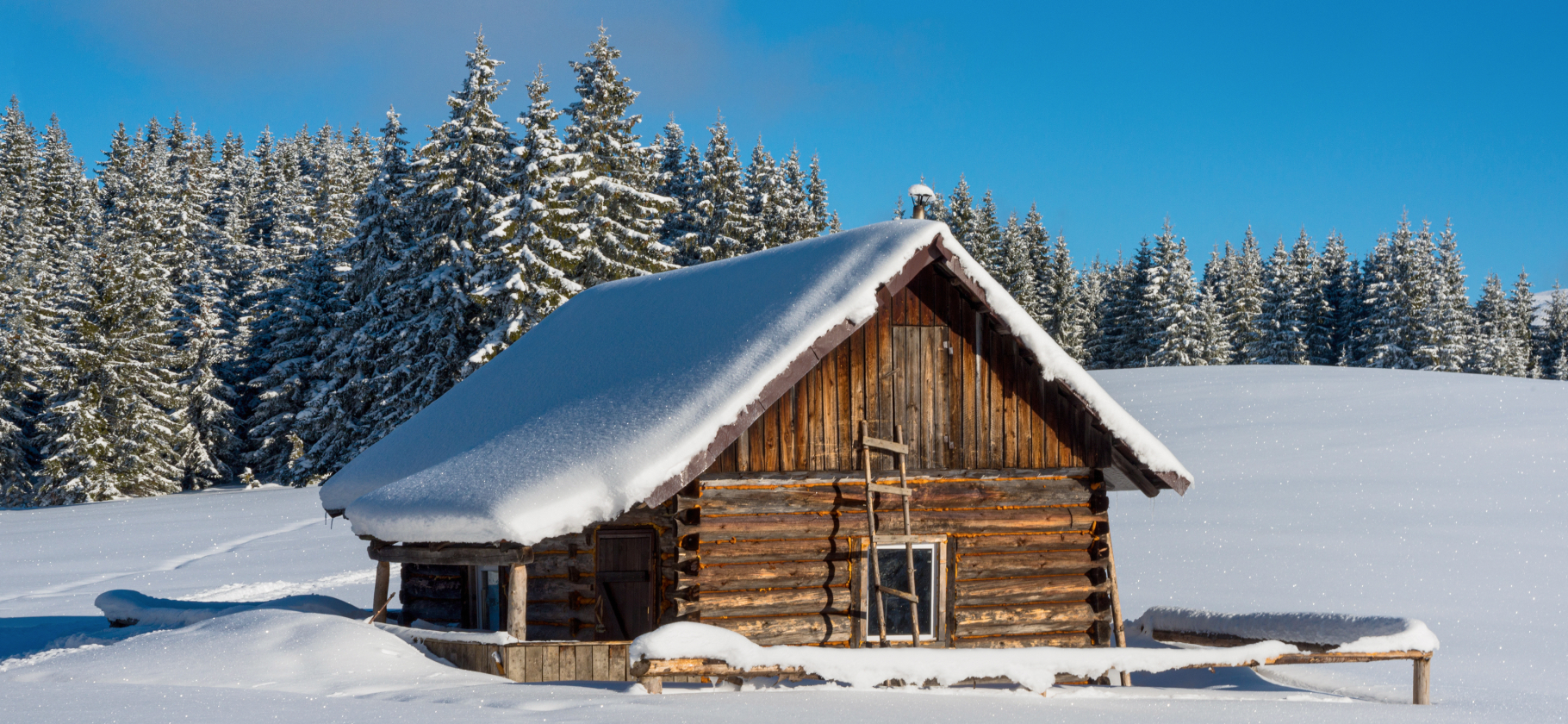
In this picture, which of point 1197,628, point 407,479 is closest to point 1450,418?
point 1197,628

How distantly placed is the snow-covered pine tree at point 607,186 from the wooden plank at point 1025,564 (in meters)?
23.6

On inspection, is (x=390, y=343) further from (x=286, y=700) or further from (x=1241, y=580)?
(x=286, y=700)

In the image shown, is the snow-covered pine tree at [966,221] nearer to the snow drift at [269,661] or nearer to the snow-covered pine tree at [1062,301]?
the snow-covered pine tree at [1062,301]

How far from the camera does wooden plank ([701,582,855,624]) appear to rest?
527 inches

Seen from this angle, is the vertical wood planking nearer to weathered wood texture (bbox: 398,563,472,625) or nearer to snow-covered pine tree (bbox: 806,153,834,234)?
weathered wood texture (bbox: 398,563,472,625)

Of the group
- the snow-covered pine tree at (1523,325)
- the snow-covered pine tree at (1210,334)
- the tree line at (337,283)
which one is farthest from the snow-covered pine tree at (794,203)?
the snow-covered pine tree at (1523,325)

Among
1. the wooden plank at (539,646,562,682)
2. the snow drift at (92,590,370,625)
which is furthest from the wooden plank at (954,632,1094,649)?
the snow drift at (92,590,370,625)

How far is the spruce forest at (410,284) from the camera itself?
38.5 m

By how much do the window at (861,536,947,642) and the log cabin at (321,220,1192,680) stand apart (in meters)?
0.03

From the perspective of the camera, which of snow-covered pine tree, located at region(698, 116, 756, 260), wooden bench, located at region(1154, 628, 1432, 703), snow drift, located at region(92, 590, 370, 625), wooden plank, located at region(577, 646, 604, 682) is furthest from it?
snow-covered pine tree, located at region(698, 116, 756, 260)

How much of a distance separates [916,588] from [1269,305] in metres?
71.9

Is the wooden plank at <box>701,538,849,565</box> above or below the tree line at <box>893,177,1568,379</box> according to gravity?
below

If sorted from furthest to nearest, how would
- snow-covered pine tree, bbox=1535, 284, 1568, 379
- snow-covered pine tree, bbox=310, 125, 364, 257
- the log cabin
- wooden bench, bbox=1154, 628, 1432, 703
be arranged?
snow-covered pine tree, bbox=1535, 284, 1568, 379 → snow-covered pine tree, bbox=310, 125, 364, 257 → the log cabin → wooden bench, bbox=1154, 628, 1432, 703

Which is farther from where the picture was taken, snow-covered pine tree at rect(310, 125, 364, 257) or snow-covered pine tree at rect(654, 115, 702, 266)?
snow-covered pine tree at rect(310, 125, 364, 257)
